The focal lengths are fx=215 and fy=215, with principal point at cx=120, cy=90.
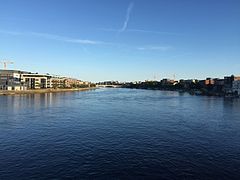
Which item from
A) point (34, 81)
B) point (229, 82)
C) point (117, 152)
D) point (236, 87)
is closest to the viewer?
point (117, 152)

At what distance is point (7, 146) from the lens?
27.3 metres

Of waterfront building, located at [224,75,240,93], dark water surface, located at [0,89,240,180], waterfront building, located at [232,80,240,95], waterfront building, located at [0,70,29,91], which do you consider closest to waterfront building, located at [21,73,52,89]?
waterfront building, located at [0,70,29,91]

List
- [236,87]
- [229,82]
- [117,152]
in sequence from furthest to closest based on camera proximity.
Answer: [229,82], [236,87], [117,152]

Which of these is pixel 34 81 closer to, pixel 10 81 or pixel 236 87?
pixel 10 81

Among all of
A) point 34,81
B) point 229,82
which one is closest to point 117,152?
point 34,81

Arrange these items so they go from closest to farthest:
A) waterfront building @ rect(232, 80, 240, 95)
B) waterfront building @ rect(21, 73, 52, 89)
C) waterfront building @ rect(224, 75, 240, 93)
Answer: waterfront building @ rect(232, 80, 240, 95), waterfront building @ rect(21, 73, 52, 89), waterfront building @ rect(224, 75, 240, 93)

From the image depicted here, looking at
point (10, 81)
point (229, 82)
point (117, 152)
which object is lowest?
point (117, 152)

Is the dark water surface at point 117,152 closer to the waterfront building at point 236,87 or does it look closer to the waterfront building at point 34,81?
the waterfront building at point 236,87

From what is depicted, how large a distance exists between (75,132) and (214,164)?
21.4m

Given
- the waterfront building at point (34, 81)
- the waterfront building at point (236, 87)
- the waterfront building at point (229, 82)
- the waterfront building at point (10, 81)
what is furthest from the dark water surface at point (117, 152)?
the waterfront building at point (229, 82)

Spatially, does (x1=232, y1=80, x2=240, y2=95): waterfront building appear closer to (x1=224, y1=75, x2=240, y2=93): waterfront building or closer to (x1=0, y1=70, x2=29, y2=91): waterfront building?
(x1=224, y1=75, x2=240, y2=93): waterfront building

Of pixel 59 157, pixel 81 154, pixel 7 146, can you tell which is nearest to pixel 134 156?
pixel 81 154

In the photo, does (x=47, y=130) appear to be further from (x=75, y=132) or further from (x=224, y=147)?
(x=224, y=147)

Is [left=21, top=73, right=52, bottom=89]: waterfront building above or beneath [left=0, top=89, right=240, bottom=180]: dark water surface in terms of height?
above
